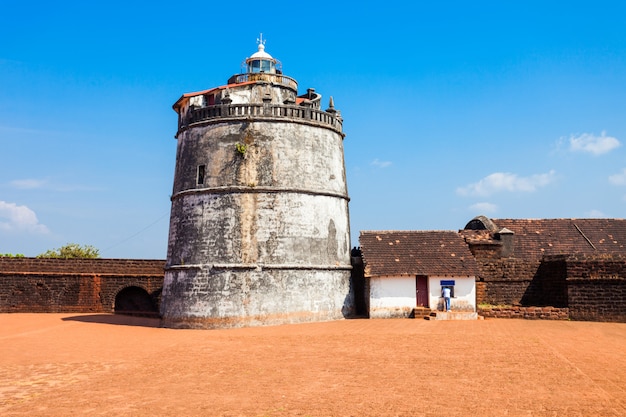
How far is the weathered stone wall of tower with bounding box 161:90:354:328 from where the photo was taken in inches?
766

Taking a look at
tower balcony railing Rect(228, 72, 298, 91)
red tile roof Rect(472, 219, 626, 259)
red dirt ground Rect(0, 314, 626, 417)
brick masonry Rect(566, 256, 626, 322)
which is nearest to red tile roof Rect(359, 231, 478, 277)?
red tile roof Rect(472, 219, 626, 259)

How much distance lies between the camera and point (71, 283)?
83.2 ft

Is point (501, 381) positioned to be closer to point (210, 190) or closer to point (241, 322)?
point (241, 322)

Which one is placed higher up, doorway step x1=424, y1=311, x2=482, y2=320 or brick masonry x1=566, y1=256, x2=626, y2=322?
brick masonry x1=566, y1=256, x2=626, y2=322

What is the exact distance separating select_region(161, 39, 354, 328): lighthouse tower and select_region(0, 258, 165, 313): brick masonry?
5.03m

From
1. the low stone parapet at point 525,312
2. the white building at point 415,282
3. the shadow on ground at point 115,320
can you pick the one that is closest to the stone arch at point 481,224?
the white building at point 415,282

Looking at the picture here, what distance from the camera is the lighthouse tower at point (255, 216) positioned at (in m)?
19.5

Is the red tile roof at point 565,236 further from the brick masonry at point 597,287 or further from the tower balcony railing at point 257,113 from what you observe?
the tower balcony railing at point 257,113

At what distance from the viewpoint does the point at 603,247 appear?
23.8 meters

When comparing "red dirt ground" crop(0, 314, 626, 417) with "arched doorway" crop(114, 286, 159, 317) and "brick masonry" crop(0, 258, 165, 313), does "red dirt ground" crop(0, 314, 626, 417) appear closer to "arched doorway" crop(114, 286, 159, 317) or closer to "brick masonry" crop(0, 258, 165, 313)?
"brick masonry" crop(0, 258, 165, 313)

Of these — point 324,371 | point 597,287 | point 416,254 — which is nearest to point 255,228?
point 416,254

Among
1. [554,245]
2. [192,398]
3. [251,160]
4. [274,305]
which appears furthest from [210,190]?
[554,245]

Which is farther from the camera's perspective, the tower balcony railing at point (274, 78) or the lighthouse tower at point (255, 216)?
the tower balcony railing at point (274, 78)

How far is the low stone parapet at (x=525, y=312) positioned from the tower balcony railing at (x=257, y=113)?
9013 millimetres
